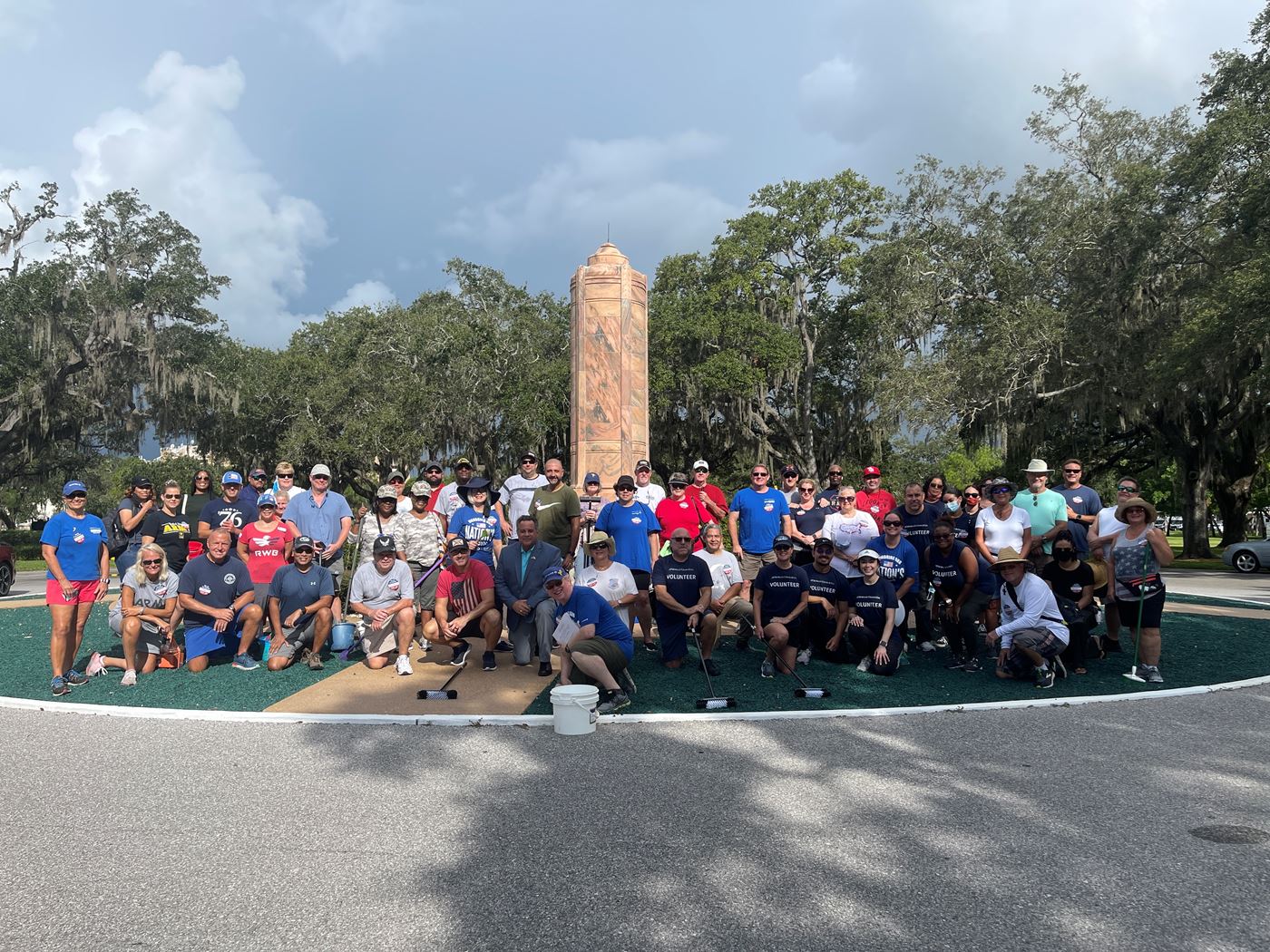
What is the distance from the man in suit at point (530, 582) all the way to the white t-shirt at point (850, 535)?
8.69 ft

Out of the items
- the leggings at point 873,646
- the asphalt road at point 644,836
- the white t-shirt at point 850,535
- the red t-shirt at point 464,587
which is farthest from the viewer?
the white t-shirt at point 850,535

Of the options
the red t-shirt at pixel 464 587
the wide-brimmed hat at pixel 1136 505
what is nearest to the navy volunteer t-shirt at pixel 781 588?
the red t-shirt at pixel 464 587

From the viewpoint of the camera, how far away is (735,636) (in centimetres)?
910

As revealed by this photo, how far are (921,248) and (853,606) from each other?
78.4 ft

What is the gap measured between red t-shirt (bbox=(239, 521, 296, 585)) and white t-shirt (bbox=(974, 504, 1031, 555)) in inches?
251

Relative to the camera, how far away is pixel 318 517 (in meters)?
9.17

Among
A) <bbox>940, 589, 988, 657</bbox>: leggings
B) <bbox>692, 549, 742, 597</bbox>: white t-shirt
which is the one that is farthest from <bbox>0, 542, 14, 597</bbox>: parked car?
<bbox>940, 589, 988, 657</bbox>: leggings

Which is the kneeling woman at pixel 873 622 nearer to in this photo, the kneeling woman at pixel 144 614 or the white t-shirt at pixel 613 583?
the white t-shirt at pixel 613 583

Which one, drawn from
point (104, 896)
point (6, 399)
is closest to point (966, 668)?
point (104, 896)

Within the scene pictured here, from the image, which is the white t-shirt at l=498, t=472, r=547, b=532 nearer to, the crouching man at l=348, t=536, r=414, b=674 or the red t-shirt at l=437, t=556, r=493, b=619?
the red t-shirt at l=437, t=556, r=493, b=619

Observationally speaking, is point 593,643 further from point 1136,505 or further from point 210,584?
point 1136,505

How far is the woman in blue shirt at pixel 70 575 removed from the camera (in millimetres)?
7297

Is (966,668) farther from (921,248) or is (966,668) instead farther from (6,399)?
(6,399)

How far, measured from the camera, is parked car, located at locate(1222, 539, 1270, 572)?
19.9 m
